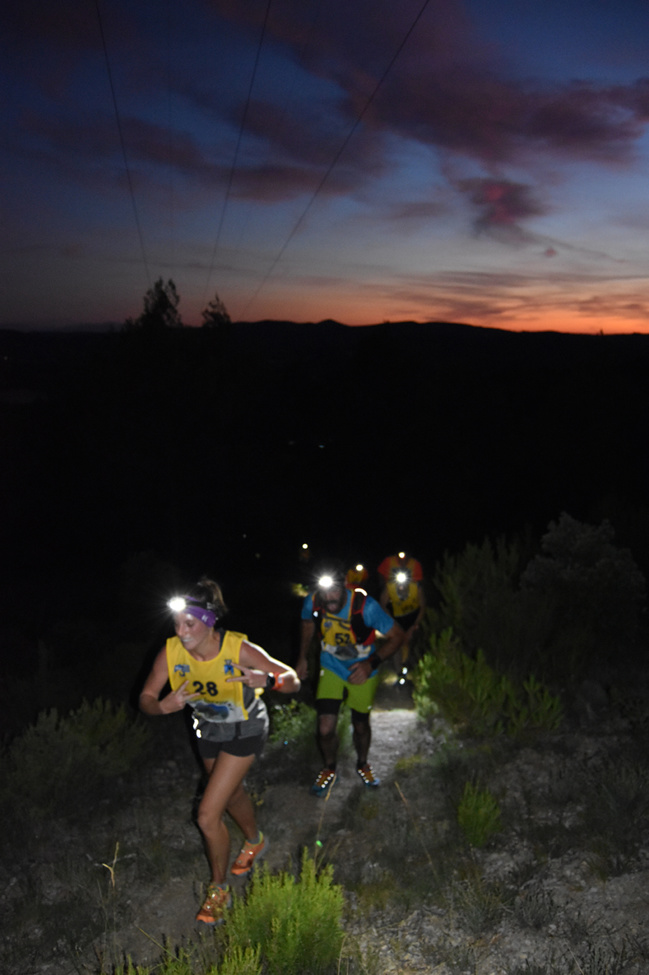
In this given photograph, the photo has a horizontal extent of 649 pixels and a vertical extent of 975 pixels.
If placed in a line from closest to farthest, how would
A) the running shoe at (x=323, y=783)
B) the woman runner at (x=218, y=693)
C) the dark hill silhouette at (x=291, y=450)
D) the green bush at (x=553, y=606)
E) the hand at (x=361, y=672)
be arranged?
the woman runner at (x=218, y=693) → the hand at (x=361, y=672) → the running shoe at (x=323, y=783) → the green bush at (x=553, y=606) → the dark hill silhouette at (x=291, y=450)

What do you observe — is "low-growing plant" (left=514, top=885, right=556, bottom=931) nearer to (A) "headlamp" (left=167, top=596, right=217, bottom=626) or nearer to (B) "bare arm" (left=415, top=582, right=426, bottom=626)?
(A) "headlamp" (left=167, top=596, right=217, bottom=626)

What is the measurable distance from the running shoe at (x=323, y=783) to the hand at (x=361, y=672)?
2.63 ft

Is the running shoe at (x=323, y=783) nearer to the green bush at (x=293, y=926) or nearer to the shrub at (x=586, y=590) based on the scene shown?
the green bush at (x=293, y=926)

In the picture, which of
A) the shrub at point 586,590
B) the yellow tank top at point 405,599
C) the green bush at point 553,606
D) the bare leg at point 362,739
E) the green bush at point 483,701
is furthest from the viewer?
the yellow tank top at point 405,599

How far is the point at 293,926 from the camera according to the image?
3545 millimetres

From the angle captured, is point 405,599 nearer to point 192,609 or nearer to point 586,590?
point 586,590

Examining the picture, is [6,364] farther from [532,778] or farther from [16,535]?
[532,778]

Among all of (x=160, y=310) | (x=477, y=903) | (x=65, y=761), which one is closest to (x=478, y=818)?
(x=477, y=903)

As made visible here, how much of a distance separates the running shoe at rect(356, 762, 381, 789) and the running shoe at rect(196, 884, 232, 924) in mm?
1725

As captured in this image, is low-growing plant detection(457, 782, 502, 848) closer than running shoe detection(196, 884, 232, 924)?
No

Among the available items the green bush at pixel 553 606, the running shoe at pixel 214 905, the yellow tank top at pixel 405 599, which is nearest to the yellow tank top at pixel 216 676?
the running shoe at pixel 214 905

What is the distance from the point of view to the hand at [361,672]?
18.8 feet

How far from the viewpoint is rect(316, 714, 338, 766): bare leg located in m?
6.00

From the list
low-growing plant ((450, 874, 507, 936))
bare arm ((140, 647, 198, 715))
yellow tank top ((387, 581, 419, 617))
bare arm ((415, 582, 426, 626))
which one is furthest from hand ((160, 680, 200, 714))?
yellow tank top ((387, 581, 419, 617))
